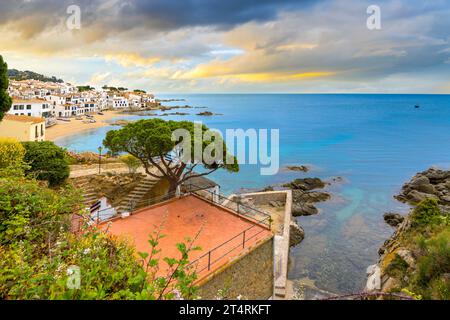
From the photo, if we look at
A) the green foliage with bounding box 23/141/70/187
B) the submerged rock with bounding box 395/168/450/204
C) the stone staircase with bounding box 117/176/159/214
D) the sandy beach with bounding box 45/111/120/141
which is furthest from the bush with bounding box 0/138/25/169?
the sandy beach with bounding box 45/111/120/141

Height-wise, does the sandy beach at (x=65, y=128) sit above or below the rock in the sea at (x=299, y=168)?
above

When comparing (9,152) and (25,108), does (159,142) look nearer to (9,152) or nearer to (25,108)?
(9,152)

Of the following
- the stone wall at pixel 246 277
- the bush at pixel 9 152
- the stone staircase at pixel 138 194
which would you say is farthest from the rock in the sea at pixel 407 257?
the bush at pixel 9 152

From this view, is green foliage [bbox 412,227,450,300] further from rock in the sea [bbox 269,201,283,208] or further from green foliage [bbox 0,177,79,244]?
rock in the sea [bbox 269,201,283,208]

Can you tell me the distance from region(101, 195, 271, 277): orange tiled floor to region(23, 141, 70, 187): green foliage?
196 inches

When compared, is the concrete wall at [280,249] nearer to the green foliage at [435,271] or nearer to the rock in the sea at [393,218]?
the green foliage at [435,271]

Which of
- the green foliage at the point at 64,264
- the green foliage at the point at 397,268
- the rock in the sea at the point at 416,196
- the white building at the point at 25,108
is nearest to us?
the green foliage at the point at 64,264

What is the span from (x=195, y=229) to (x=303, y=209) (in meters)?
14.1

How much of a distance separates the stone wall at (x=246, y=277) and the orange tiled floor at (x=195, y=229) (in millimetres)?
249

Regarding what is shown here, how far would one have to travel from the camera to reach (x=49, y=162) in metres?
13.5

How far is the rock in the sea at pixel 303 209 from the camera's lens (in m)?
22.2

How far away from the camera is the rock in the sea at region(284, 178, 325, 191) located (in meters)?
28.6

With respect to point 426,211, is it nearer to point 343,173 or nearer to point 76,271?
point 76,271

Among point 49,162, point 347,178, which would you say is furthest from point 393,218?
point 49,162
